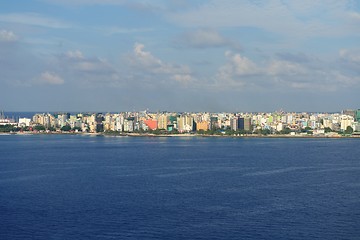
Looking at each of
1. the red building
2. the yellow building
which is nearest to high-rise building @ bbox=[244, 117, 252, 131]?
the yellow building

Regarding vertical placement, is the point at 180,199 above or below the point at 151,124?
below

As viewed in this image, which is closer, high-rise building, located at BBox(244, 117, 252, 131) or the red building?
high-rise building, located at BBox(244, 117, 252, 131)

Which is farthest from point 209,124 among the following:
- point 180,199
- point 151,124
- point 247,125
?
point 180,199

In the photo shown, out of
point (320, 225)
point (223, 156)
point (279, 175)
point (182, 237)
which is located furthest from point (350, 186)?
point (223, 156)

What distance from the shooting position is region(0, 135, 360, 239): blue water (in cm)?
710

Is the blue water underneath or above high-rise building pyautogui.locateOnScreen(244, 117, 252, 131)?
underneath

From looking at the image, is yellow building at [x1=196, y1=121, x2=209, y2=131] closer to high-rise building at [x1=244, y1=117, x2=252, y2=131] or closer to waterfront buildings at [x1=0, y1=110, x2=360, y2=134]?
waterfront buildings at [x1=0, y1=110, x2=360, y2=134]

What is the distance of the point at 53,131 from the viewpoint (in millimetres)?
34719

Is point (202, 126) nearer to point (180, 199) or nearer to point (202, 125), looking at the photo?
point (202, 125)

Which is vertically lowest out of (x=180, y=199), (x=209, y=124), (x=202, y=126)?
(x=180, y=199)

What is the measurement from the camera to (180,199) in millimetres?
9102

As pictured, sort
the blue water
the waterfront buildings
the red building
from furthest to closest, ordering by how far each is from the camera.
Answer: the red building
the waterfront buildings
the blue water

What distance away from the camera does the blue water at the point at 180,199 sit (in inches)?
280

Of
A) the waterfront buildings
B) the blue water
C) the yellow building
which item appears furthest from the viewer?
the yellow building
